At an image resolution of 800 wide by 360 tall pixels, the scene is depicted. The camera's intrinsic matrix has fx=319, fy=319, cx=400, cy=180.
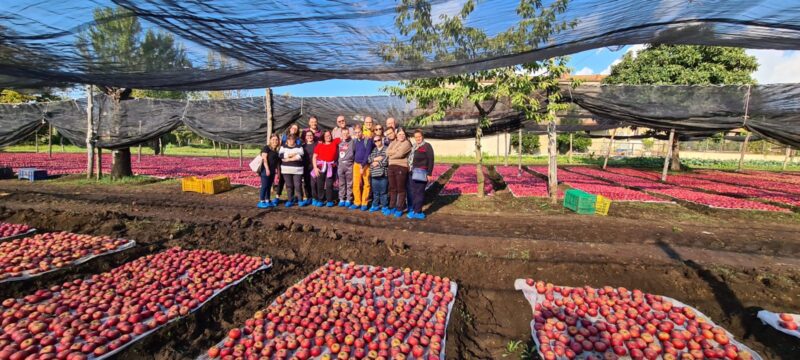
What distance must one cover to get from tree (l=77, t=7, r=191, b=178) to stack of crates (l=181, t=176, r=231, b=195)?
4529 mm

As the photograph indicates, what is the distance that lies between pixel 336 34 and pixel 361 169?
12.6 ft

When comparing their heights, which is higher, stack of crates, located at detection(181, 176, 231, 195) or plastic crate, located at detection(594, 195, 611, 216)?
stack of crates, located at detection(181, 176, 231, 195)

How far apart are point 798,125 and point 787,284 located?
5.54 meters

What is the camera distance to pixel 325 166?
6.82 metres

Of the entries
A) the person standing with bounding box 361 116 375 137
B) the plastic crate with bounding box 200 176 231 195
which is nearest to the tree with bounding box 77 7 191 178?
the person standing with bounding box 361 116 375 137

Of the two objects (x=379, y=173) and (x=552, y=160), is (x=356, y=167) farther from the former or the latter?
(x=552, y=160)

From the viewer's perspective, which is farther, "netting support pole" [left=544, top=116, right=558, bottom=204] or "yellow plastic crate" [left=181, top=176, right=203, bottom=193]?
"yellow plastic crate" [left=181, top=176, right=203, bottom=193]

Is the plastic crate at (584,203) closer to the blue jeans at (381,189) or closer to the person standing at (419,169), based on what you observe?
the person standing at (419,169)

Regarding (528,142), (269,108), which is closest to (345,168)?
(269,108)

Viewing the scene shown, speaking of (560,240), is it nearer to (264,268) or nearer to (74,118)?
(264,268)

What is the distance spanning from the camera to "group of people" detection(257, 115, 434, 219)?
609cm

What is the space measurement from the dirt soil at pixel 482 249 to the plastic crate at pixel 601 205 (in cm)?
30

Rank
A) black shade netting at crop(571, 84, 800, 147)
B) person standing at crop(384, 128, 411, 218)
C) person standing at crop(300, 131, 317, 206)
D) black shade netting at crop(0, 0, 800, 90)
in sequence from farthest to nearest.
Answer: person standing at crop(300, 131, 317, 206) → black shade netting at crop(571, 84, 800, 147) → person standing at crop(384, 128, 411, 218) → black shade netting at crop(0, 0, 800, 90)

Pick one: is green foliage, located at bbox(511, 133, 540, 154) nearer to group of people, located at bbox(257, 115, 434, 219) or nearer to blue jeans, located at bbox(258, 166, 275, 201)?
group of people, located at bbox(257, 115, 434, 219)
